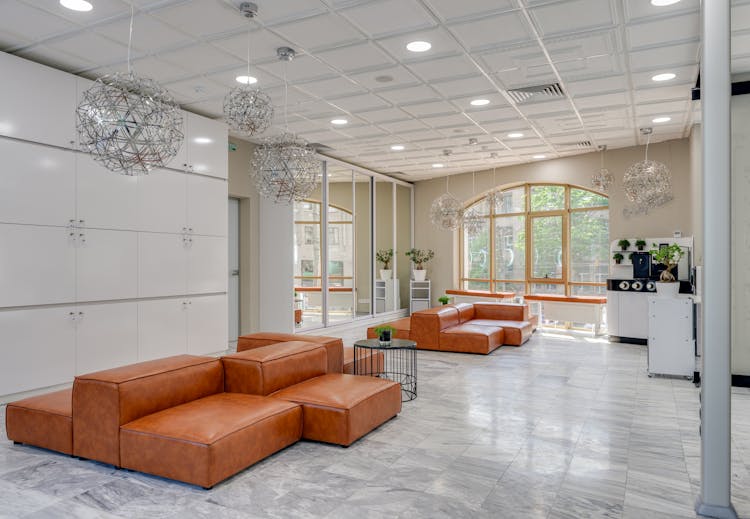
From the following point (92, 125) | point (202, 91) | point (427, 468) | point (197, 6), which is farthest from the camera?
point (202, 91)

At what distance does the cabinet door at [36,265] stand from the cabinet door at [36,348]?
138 mm

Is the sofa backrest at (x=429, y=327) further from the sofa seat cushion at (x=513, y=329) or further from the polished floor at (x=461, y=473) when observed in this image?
the polished floor at (x=461, y=473)

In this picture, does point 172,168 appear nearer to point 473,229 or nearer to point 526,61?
point 526,61

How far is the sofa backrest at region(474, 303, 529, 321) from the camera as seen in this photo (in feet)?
30.3

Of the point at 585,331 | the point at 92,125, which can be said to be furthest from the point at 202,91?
the point at 585,331

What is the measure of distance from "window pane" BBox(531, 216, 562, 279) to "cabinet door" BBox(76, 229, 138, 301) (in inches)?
336

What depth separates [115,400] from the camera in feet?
10.9

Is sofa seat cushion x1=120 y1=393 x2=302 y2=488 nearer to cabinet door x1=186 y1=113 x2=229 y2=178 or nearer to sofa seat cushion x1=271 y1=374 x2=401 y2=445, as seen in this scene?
sofa seat cushion x1=271 y1=374 x2=401 y2=445

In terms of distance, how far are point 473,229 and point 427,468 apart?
7.75 m

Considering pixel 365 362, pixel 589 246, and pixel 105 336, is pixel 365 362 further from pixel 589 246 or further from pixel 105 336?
pixel 589 246

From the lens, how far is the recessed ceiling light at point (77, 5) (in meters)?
4.08

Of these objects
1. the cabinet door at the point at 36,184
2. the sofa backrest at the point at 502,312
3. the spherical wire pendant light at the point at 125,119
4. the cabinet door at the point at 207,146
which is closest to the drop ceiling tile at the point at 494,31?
the spherical wire pendant light at the point at 125,119

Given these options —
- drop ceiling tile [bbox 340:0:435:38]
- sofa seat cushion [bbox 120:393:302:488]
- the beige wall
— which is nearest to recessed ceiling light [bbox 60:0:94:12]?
drop ceiling tile [bbox 340:0:435:38]

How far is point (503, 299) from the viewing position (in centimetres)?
1109
